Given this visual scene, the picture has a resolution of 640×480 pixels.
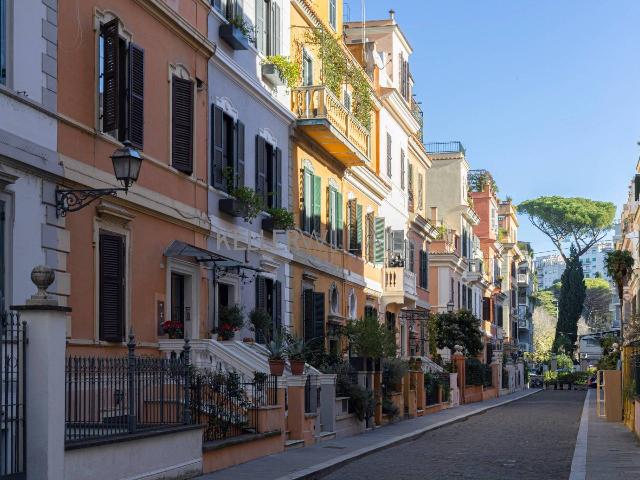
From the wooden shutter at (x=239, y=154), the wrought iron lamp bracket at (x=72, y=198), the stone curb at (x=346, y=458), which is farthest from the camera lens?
the wooden shutter at (x=239, y=154)

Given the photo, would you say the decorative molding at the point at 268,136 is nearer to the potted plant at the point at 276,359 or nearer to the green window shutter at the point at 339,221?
the potted plant at the point at 276,359

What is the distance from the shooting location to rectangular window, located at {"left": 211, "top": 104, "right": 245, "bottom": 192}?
23.3 m

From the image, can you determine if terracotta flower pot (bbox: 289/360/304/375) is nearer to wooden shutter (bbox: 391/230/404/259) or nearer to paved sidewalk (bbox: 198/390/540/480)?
paved sidewalk (bbox: 198/390/540/480)

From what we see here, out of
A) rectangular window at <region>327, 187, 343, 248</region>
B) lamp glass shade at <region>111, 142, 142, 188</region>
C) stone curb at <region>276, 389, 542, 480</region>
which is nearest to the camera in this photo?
lamp glass shade at <region>111, 142, 142, 188</region>

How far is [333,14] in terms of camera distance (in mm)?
34406

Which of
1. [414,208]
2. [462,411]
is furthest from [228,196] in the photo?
[414,208]

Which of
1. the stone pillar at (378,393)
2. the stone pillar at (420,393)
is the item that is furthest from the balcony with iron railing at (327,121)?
the stone pillar at (420,393)

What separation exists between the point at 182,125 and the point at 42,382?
980 cm

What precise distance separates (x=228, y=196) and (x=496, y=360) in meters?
42.8

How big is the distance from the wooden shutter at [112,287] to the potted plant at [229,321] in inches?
188

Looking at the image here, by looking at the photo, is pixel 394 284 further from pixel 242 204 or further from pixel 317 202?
pixel 242 204

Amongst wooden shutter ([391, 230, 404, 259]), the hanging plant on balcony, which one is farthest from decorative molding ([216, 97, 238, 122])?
wooden shutter ([391, 230, 404, 259])

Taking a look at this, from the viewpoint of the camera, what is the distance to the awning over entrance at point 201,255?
20.9m

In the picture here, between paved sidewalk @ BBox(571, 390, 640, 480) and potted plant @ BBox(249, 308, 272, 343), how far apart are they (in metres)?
7.10
